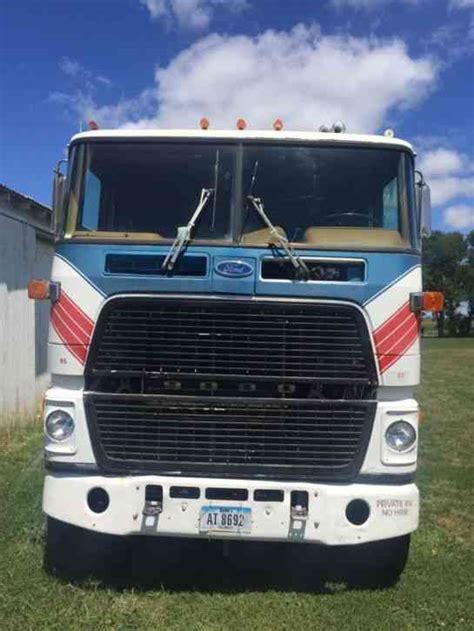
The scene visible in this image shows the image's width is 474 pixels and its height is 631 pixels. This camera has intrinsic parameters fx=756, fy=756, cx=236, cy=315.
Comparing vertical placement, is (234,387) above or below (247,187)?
below

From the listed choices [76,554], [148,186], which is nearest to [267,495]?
[76,554]

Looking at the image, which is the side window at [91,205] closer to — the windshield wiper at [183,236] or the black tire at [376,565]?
the windshield wiper at [183,236]

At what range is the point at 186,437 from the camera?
4648 mm

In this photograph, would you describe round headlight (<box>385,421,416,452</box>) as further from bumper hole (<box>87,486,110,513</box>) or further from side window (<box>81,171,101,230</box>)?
side window (<box>81,171,101,230</box>)

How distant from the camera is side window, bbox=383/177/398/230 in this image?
5.02m

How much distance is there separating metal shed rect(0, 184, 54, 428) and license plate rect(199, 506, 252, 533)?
570 cm

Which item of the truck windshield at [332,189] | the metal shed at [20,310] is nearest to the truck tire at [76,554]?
the truck windshield at [332,189]

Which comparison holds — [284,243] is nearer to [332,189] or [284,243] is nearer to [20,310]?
[332,189]

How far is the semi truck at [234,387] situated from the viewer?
457 cm

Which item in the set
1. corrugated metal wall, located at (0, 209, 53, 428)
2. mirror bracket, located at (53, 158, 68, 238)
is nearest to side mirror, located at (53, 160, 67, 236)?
mirror bracket, located at (53, 158, 68, 238)

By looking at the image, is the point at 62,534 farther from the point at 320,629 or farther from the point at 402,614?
the point at 402,614

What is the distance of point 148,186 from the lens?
5.11m

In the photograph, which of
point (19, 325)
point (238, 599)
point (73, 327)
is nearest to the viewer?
point (73, 327)

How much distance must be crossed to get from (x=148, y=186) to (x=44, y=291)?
987mm
